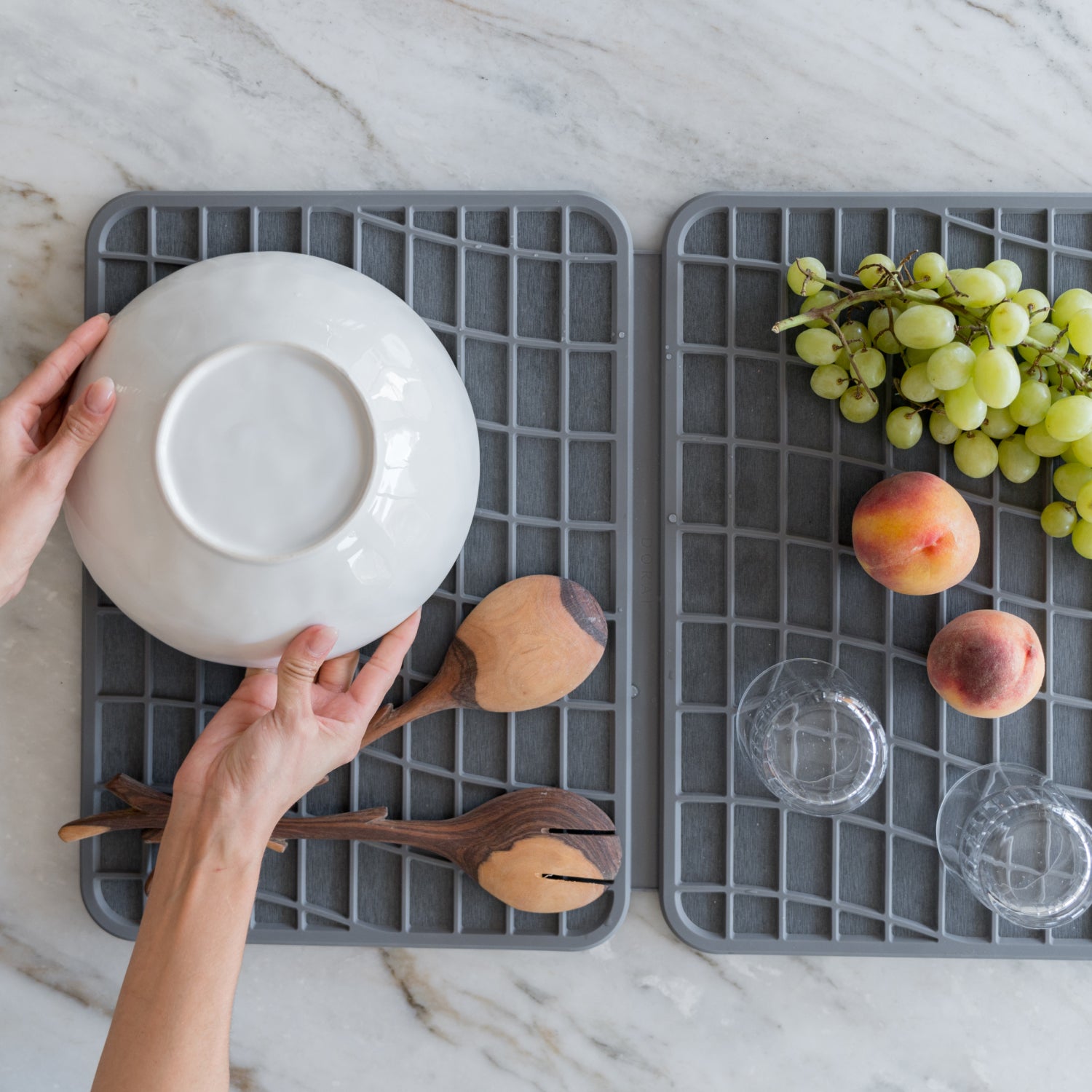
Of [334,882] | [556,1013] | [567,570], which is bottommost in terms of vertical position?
[556,1013]

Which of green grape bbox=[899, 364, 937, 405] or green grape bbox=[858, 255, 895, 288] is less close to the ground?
green grape bbox=[858, 255, 895, 288]

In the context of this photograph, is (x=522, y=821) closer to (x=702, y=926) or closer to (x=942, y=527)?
(x=702, y=926)

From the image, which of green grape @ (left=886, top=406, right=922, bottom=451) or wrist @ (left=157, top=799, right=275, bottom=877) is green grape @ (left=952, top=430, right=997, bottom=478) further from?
wrist @ (left=157, top=799, right=275, bottom=877)

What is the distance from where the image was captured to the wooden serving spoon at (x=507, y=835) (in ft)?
2.07

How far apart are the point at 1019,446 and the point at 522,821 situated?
0.46m

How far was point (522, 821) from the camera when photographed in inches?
24.9

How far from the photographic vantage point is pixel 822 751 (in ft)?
2.04

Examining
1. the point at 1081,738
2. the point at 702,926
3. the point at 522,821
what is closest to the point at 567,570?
the point at 522,821

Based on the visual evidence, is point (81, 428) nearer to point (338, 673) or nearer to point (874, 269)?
point (338, 673)

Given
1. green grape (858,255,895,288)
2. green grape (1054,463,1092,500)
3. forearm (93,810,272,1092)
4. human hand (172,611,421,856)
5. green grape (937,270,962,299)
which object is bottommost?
forearm (93,810,272,1092)

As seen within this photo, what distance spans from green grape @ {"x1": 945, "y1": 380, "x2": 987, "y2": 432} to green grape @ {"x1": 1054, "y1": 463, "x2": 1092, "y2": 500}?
85mm

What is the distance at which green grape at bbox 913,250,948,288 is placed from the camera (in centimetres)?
59

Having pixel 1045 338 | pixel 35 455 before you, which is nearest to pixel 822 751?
pixel 1045 338

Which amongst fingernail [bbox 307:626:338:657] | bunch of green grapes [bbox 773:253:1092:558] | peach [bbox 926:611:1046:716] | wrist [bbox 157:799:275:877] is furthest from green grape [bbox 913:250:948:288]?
wrist [bbox 157:799:275:877]
